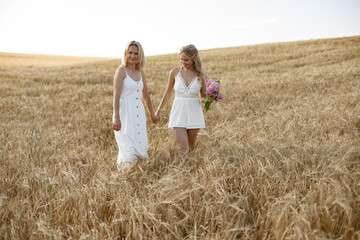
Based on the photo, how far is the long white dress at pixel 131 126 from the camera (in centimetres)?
343

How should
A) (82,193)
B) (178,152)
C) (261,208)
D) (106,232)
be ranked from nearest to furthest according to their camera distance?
(106,232)
(261,208)
(82,193)
(178,152)

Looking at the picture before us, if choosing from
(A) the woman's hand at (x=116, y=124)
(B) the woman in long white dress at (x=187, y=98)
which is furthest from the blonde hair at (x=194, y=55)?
(A) the woman's hand at (x=116, y=124)

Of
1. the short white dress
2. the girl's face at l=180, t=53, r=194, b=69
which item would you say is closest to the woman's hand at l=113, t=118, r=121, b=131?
the short white dress

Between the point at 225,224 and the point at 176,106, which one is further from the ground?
the point at 176,106

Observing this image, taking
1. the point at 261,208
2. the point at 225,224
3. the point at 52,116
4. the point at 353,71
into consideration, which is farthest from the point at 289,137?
the point at 353,71

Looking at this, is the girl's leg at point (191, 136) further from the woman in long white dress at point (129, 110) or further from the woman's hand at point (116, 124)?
the woman's hand at point (116, 124)

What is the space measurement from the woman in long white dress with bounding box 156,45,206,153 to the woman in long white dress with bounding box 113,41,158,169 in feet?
1.81

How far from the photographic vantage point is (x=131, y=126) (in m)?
3.47

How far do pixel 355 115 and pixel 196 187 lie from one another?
3.99 metres

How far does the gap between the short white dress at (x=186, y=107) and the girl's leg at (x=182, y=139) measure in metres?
0.08

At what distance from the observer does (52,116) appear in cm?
664

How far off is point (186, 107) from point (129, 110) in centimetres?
88

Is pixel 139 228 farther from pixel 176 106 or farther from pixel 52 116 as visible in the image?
pixel 52 116

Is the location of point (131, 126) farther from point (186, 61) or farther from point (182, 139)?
point (186, 61)
